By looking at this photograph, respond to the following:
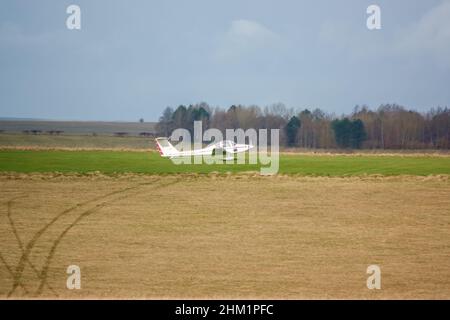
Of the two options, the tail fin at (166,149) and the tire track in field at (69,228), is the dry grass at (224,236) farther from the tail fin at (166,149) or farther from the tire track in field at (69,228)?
the tail fin at (166,149)

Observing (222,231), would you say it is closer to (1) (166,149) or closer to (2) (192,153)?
(1) (166,149)

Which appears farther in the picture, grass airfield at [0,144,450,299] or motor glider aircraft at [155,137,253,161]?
motor glider aircraft at [155,137,253,161]

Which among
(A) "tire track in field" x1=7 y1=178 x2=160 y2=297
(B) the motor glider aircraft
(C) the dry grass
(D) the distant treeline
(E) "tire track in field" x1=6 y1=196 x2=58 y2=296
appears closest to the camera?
(C) the dry grass

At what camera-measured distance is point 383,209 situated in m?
21.0

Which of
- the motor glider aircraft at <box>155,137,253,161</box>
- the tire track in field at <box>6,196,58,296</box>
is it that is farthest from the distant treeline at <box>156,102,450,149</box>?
the tire track in field at <box>6,196,58,296</box>

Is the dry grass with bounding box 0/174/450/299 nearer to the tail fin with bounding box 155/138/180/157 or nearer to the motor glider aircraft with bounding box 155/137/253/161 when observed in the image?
the motor glider aircraft with bounding box 155/137/253/161

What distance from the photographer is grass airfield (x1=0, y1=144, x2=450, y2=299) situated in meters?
12.4

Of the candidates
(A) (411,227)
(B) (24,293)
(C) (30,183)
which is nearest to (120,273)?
(B) (24,293)

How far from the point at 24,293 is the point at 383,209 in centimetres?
1437

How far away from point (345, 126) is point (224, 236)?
168 feet

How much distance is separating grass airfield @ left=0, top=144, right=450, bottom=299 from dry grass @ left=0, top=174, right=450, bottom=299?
0.15 ft

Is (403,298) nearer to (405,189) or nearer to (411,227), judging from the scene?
(411,227)
